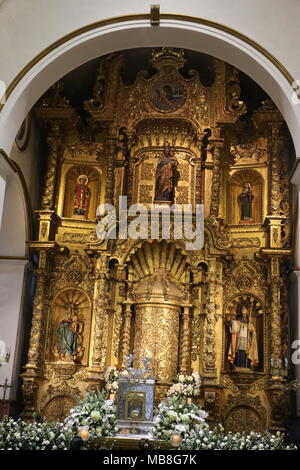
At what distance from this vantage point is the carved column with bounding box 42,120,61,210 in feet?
50.2

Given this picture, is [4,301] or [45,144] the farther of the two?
[45,144]

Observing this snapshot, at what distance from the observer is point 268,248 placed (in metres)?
14.3

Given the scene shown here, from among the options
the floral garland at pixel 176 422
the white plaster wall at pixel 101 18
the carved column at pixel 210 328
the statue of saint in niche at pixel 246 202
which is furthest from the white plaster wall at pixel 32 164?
the floral garland at pixel 176 422

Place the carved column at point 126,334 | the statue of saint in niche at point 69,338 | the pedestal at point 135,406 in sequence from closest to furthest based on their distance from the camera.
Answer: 1. the pedestal at point 135,406
2. the carved column at point 126,334
3. the statue of saint in niche at point 69,338

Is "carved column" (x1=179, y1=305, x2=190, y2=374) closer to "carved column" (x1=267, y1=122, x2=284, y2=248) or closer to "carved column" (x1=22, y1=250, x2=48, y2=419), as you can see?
"carved column" (x1=267, y1=122, x2=284, y2=248)

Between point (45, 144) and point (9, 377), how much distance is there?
6.47 meters

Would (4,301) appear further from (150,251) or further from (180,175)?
(180,175)

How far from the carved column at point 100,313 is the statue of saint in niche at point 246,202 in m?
3.85

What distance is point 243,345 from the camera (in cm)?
1435

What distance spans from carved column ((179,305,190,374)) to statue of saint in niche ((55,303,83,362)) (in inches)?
101

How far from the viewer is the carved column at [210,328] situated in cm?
1386

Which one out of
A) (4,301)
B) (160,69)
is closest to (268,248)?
(160,69)

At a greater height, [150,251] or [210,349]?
[150,251]

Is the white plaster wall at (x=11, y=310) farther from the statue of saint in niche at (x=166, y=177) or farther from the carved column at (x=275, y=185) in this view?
the carved column at (x=275, y=185)
